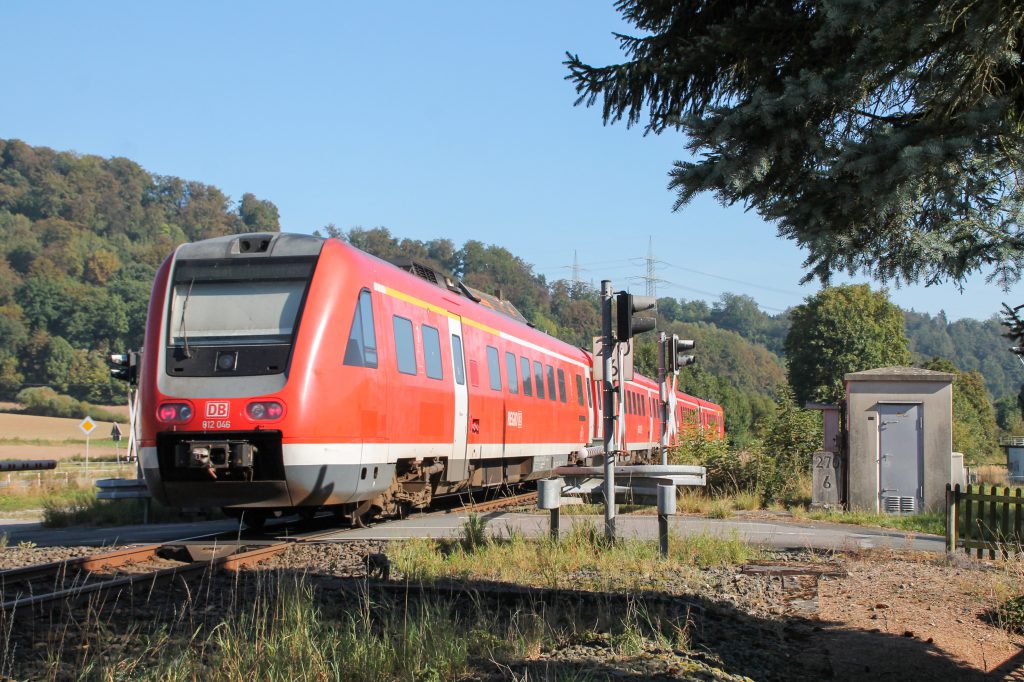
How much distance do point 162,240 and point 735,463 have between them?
155 m

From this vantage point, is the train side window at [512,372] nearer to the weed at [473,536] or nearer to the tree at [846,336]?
the weed at [473,536]

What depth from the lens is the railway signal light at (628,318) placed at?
37.5ft

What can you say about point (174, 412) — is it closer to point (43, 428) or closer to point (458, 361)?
point (458, 361)

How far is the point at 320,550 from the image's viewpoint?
10930 mm

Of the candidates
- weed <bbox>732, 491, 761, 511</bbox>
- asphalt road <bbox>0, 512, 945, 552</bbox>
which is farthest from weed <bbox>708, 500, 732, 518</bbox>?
weed <bbox>732, 491, 761, 511</bbox>

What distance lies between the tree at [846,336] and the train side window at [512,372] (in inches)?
2197

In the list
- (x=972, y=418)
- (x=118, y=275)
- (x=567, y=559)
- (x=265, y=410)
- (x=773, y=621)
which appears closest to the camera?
(x=773, y=621)

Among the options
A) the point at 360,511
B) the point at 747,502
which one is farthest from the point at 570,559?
the point at 747,502

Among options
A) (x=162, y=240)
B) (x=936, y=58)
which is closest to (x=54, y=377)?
(x=162, y=240)

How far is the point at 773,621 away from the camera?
777 centimetres

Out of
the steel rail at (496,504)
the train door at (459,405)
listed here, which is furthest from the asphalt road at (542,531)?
the steel rail at (496,504)

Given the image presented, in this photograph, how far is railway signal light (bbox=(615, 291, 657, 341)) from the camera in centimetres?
1142

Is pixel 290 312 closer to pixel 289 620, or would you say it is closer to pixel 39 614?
pixel 39 614

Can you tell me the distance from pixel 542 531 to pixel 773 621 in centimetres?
493
